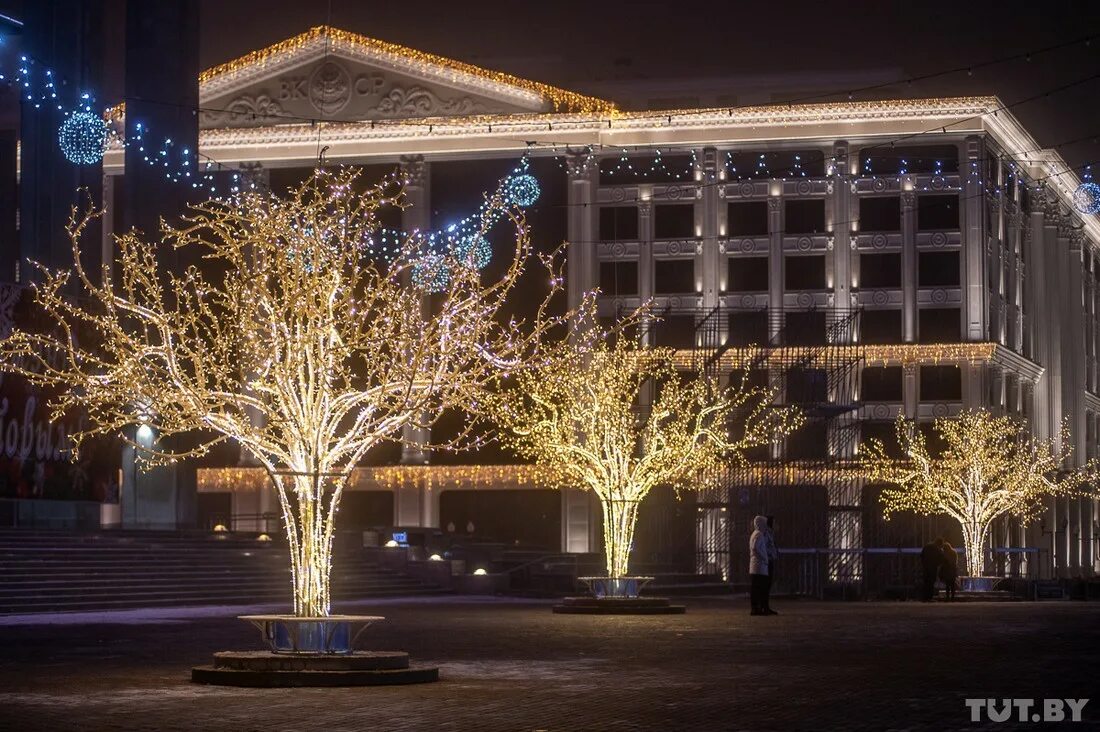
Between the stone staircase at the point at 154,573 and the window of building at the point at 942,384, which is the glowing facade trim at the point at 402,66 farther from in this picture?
the stone staircase at the point at 154,573

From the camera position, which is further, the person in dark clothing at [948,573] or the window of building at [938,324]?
the window of building at [938,324]

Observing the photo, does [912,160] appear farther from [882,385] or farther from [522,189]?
[522,189]

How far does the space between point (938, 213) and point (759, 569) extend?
36.5 metres

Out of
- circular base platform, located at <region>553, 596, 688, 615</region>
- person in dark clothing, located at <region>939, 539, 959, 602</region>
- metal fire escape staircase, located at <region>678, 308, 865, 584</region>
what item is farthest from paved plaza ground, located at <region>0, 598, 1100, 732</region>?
metal fire escape staircase, located at <region>678, 308, 865, 584</region>

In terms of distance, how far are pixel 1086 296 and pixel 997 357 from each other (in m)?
20.0

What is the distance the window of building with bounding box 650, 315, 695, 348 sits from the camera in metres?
67.0

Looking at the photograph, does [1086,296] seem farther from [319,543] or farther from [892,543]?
[319,543]

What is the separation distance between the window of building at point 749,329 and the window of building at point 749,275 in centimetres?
210

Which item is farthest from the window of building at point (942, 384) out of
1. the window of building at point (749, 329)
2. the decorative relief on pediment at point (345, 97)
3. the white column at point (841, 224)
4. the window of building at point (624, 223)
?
the decorative relief on pediment at point (345, 97)

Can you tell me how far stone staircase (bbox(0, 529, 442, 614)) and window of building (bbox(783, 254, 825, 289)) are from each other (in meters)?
26.1

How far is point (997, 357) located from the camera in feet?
220

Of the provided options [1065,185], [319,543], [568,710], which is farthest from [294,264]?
[1065,185]

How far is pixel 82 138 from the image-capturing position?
46.2 m

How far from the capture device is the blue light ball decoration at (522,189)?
216 feet
